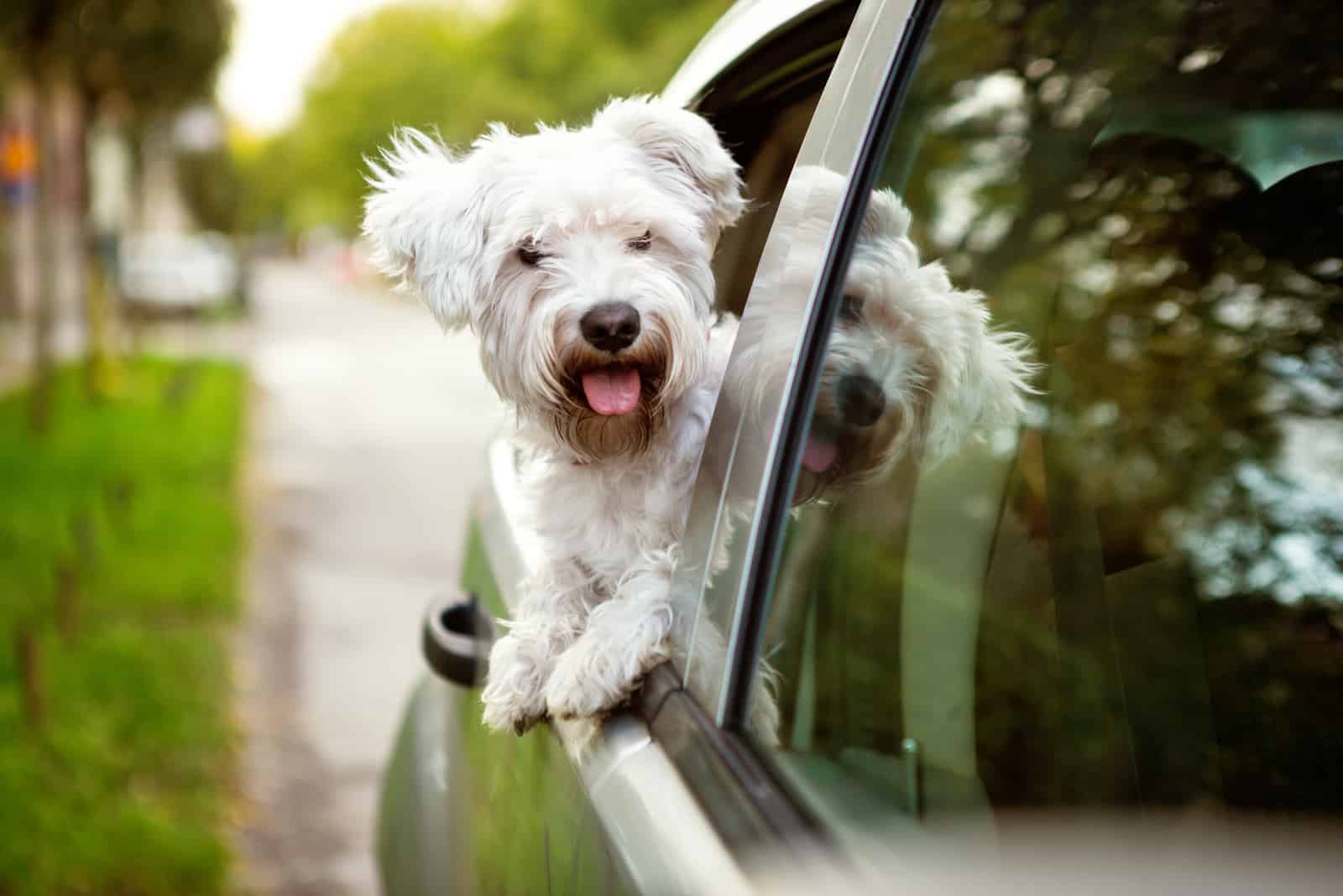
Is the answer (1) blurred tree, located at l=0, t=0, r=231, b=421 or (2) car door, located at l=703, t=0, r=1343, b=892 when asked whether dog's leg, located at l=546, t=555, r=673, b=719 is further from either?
(1) blurred tree, located at l=0, t=0, r=231, b=421

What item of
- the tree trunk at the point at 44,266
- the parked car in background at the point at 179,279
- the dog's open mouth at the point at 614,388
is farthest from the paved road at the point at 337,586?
the parked car in background at the point at 179,279

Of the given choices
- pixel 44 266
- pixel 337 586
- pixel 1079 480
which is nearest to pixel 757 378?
pixel 1079 480

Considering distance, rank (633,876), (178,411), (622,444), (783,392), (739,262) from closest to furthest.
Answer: (633,876)
(783,392)
(622,444)
(739,262)
(178,411)

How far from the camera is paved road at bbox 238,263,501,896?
4.55m

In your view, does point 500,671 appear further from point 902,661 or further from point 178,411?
point 178,411

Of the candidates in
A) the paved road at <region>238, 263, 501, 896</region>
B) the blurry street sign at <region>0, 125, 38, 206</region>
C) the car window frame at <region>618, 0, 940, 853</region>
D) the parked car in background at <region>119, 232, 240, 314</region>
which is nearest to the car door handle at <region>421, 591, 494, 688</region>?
the paved road at <region>238, 263, 501, 896</region>

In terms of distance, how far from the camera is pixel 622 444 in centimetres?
199

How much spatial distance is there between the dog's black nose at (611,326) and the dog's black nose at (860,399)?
0.42 meters

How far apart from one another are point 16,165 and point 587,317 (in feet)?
60.0

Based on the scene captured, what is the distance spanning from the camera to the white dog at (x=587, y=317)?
1926mm

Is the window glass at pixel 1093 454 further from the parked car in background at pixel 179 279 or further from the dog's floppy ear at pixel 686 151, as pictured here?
the parked car in background at pixel 179 279

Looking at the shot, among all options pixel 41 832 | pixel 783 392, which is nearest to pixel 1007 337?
pixel 783 392

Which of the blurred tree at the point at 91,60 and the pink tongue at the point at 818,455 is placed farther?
the blurred tree at the point at 91,60

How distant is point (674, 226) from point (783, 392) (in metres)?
0.59
